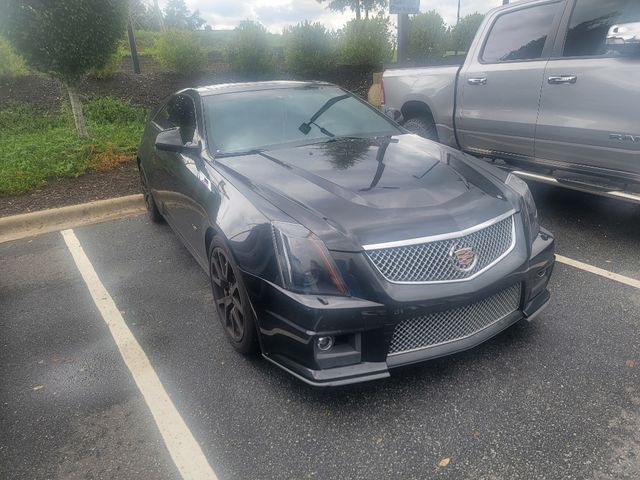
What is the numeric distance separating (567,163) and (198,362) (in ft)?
11.9

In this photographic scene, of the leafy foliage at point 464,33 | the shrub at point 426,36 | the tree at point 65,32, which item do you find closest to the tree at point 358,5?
the leafy foliage at point 464,33

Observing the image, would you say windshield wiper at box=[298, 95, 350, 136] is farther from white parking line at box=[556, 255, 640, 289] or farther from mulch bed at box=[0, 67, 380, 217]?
mulch bed at box=[0, 67, 380, 217]

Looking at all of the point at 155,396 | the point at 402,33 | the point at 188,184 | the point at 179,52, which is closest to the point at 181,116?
the point at 188,184

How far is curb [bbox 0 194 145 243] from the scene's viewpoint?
5543 millimetres

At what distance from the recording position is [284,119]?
156 inches

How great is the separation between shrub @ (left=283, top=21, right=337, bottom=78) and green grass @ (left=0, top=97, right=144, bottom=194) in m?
4.85

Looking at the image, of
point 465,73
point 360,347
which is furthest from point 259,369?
point 465,73

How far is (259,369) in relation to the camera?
2930 mm

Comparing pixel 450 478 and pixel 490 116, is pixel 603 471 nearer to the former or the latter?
pixel 450 478

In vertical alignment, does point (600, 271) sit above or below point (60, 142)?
below

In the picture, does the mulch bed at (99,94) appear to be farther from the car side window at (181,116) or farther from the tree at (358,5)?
the tree at (358,5)

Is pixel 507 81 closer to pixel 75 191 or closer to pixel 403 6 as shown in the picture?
pixel 403 6

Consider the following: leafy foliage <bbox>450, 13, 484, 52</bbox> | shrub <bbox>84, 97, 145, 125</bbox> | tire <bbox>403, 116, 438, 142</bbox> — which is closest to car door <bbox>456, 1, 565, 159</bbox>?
tire <bbox>403, 116, 438, 142</bbox>

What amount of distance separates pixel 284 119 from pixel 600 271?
8.86 ft
